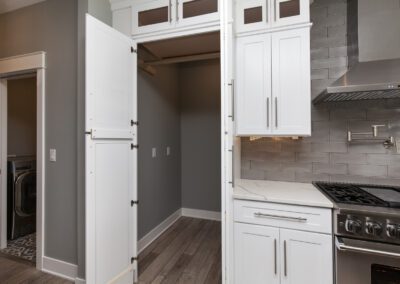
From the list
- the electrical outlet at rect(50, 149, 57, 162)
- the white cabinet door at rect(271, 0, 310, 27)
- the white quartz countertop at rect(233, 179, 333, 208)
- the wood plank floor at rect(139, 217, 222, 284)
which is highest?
the white cabinet door at rect(271, 0, 310, 27)

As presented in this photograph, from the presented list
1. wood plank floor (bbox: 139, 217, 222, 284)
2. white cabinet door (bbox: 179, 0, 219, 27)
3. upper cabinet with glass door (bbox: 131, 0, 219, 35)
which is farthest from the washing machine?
→ white cabinet door (bbox: 179, 0, 219, 27)

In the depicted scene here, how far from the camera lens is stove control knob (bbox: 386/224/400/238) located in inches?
53.9

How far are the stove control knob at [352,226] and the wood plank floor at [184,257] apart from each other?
1276 millimetres

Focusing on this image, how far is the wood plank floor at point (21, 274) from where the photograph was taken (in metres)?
2.12

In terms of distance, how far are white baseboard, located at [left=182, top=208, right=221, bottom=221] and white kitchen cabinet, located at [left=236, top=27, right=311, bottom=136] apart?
80.1 inches

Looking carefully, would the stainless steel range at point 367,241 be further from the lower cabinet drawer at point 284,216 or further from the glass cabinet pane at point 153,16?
the glass cabinet pane at point 153,16

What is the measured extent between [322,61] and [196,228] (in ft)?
8.75

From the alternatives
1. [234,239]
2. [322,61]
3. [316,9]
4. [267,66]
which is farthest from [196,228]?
[316,9]

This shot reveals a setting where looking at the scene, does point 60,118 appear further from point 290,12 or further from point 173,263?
point 290,12

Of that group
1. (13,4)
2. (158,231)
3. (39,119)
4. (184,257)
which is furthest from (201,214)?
(13,4)

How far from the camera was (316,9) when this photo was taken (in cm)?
219

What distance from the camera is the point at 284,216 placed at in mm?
1659

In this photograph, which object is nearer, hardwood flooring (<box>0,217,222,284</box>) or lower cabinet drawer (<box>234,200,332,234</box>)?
lower cabinet drawer (<box>234,200,332,234</box>)

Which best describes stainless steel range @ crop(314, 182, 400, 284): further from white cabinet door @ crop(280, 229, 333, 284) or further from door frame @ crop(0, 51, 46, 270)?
door frame @ crop(0, 51, 46, 270)
